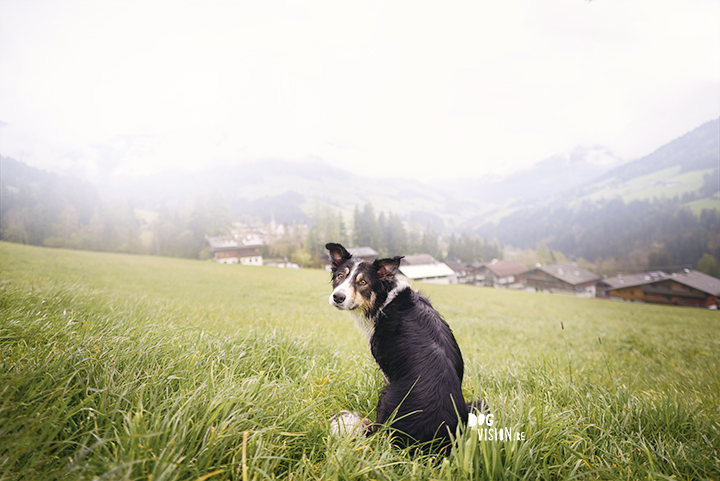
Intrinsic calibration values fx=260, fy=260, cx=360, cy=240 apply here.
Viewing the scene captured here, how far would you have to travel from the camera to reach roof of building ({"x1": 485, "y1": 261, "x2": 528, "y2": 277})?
29883 mm

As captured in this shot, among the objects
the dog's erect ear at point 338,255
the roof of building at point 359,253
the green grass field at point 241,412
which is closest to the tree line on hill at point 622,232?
the roof of building at point 359,253

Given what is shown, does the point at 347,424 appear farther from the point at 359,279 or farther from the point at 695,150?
the point at 695,150

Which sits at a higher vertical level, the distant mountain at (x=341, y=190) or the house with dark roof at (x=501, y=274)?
the distant mountain at (x=341, y=190)

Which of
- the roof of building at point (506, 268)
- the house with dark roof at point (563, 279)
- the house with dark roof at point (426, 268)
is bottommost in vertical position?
the house with dark roof at point (563, 279)

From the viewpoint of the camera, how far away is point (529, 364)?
3.48 meters

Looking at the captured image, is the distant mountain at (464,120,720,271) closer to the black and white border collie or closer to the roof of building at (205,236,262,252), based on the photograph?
the black and white border collie

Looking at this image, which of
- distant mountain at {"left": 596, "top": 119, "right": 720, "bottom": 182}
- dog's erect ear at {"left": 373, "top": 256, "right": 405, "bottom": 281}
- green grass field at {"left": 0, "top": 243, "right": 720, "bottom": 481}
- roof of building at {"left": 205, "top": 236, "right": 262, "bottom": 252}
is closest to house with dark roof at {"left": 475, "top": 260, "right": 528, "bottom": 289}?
distant mountain at {"left": 596, "top": 119, "right": 720, "bottom": 182}

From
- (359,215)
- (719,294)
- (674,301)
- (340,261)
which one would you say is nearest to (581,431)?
(340,261)

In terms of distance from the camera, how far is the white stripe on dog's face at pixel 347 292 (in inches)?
87.5

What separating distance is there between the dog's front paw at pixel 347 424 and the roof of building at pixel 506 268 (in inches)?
1214

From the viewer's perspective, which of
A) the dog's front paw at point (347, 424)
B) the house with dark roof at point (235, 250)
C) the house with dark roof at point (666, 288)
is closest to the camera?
the dog's front paw at point (347, 424)

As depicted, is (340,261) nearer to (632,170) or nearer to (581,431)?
(581,431)

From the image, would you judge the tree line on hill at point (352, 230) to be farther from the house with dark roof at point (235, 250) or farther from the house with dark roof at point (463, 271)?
the house with dark roof at point (463, 271)

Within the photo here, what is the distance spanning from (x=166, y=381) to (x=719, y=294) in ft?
70.7
